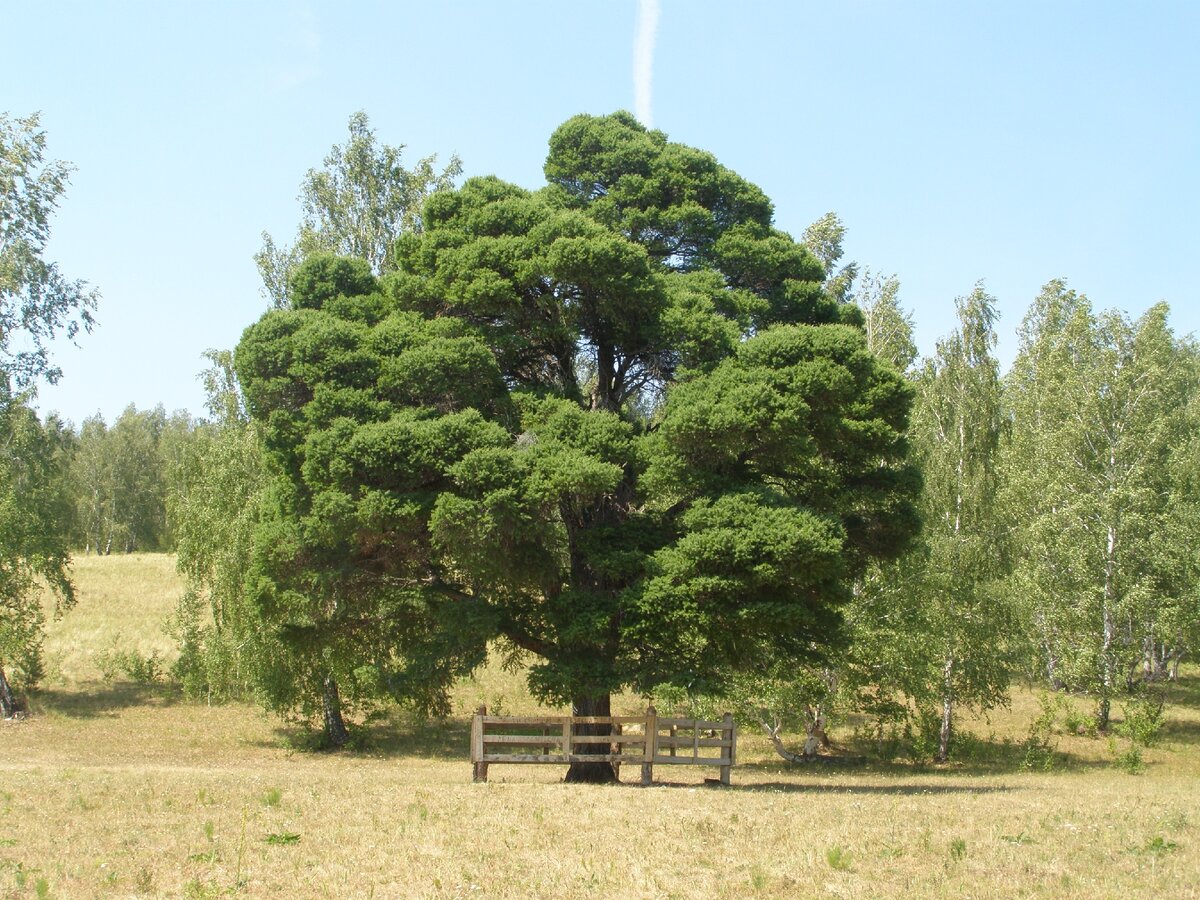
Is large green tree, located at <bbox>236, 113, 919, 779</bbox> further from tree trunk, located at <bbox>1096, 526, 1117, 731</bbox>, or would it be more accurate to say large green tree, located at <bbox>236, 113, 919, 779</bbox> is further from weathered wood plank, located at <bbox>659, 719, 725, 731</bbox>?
tree trunk, located at <bbox>1096, 526, 1117, 731</bbox>

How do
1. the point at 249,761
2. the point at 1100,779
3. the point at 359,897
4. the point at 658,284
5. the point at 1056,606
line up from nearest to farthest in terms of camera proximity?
1. the point at 359,897
2. the point at 658,284
3. the point at 1100,779
4. the point at 249,761
5. the point at 1056,606

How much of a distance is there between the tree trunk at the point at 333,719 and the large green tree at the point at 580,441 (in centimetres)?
1063

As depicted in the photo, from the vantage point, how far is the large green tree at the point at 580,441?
18406 millimetres

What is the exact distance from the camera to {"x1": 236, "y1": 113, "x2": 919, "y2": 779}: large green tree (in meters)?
18.4

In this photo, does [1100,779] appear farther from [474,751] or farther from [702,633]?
[474,751]

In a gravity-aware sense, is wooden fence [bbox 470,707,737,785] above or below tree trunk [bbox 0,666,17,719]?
above

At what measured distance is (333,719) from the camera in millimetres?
33906

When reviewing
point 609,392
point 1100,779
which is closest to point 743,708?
point 1100,779

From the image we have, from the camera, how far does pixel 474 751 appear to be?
63.2ft

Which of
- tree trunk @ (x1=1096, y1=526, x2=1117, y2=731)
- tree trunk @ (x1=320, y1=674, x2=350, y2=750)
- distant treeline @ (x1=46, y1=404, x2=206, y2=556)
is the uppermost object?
distant treeline @ (x1=46, y1=404, x2=206, y2=556)

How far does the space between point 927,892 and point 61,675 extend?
123 feet

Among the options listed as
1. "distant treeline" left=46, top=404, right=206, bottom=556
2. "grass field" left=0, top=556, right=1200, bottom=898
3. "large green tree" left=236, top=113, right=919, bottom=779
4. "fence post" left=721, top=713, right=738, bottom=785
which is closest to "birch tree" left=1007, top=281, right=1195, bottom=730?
"grass field" left=0, top=556, right=1200, bottom=898

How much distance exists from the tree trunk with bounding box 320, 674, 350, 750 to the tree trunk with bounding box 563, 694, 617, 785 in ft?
46.5

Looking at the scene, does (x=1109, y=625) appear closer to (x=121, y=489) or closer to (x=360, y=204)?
(x=360, y=204)
